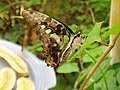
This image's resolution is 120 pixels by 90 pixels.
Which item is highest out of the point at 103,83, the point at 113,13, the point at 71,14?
the point at 113,13

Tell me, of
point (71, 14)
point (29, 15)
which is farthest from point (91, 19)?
point (29, 15)

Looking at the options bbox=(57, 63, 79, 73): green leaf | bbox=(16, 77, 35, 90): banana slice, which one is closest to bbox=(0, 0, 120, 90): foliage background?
bbox=(57, 63, 79, 73): green leaf

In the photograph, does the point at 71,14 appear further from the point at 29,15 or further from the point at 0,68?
the point at 29,15

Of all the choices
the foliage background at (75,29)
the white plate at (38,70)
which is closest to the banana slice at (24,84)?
the white plate at (38,70)

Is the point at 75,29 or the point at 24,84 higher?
the point at 75,29

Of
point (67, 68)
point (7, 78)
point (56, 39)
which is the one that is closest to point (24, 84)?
point (7, 78)

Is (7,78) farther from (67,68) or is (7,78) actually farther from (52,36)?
(52,36)

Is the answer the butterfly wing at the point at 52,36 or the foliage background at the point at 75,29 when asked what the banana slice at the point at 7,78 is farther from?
the butterfly wing at the point at 52,36
